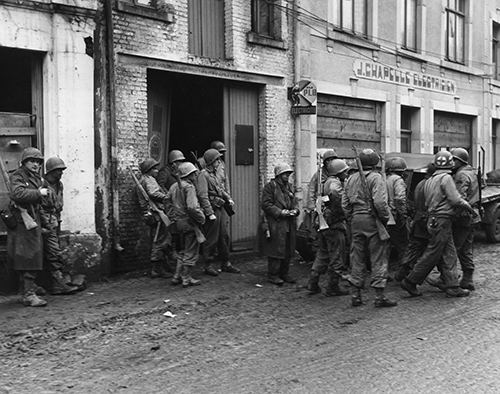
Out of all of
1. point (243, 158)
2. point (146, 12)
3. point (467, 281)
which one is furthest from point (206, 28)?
point (467, 281)

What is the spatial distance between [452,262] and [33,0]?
22.7 feet

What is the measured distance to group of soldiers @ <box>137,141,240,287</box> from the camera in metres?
9.11

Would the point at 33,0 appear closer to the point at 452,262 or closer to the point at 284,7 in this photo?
the point at 284,7

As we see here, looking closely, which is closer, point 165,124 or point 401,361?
point 401,361

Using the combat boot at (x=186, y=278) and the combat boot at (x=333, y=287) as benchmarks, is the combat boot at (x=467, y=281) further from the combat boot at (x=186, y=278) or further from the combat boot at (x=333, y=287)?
the combat boot at (x=186, y=278)

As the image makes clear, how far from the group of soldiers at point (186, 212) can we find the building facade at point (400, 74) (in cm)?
389

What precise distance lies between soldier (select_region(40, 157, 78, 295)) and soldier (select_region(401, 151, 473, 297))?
4693 millimetres

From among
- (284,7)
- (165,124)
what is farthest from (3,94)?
(284,7)

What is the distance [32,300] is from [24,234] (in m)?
0.84

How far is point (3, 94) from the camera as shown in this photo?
32.2 ft

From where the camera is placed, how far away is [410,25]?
57.6ft

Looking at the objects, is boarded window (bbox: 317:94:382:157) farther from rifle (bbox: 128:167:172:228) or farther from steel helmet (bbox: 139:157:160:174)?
rifle (bbox: 128:167:172:228)

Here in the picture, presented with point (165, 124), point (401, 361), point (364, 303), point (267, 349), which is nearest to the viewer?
point (401, 361)

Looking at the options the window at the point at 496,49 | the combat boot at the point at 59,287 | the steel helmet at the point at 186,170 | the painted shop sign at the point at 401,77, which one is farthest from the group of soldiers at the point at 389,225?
the window at the point at 496,49
